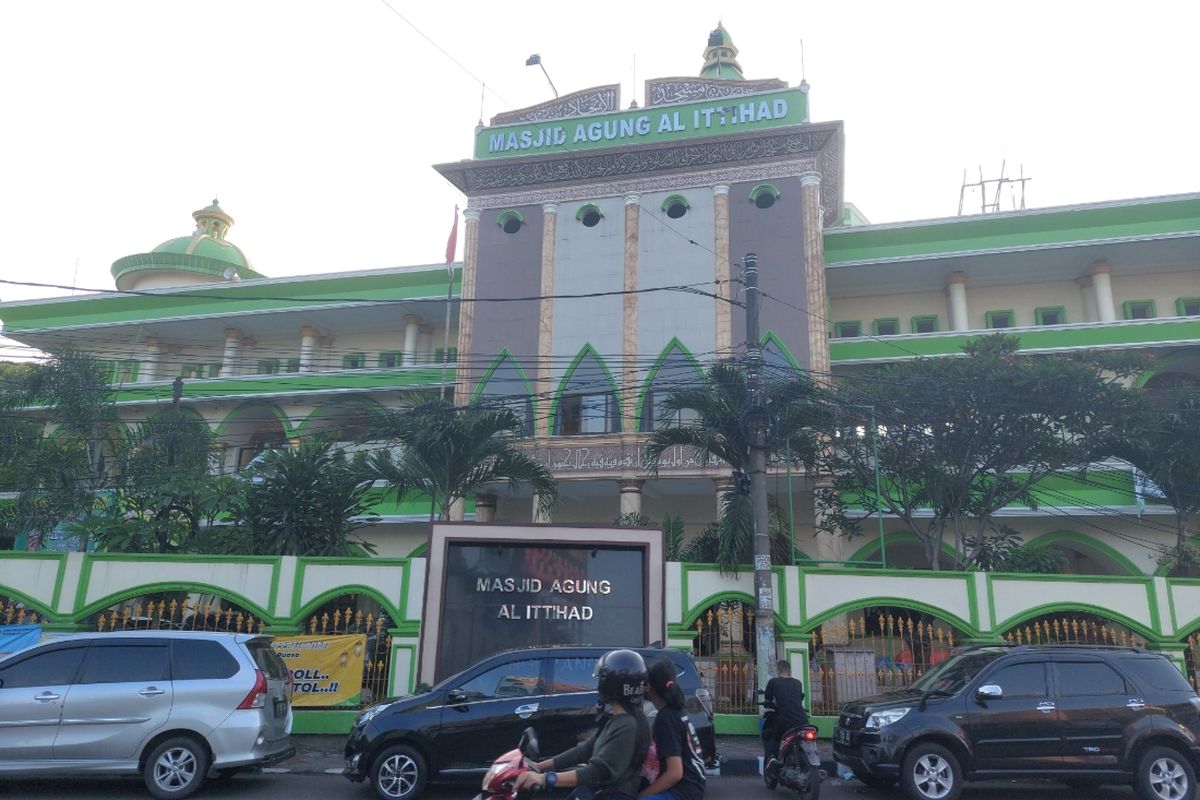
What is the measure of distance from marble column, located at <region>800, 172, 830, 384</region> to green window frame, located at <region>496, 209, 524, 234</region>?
8.15 metres

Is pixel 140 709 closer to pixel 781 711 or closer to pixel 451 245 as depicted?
pixel 781 711

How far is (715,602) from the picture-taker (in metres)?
13.6

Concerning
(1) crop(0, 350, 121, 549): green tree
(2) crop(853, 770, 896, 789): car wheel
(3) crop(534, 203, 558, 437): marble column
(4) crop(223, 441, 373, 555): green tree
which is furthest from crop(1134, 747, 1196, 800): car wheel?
(1) crop(0, 350, 121, 549): green tree

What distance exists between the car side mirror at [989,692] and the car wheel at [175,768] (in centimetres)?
783

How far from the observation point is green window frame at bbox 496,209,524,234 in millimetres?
25547

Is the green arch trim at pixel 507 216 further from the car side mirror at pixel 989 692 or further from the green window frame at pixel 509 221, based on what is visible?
the car side mirror at pixel 989 692

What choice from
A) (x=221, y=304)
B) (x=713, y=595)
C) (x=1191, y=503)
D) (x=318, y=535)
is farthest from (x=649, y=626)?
(x=221, y=304)

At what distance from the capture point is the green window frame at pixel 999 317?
85.3 ft

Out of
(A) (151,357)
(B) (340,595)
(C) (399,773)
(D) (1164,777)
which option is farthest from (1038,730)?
(A) (151,357)

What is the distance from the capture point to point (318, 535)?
16328mm

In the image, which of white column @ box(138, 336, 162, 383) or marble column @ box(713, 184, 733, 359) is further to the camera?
white column @ box(138, 336, 162, 383)

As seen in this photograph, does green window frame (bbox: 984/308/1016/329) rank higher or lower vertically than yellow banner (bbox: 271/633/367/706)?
higher

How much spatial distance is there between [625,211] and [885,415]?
1002 cm

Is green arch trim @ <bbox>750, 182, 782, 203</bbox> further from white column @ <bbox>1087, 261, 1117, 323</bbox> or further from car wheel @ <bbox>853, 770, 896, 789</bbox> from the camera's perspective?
car wheel @ <bbox>853, 770, 896, 789</bbox>
